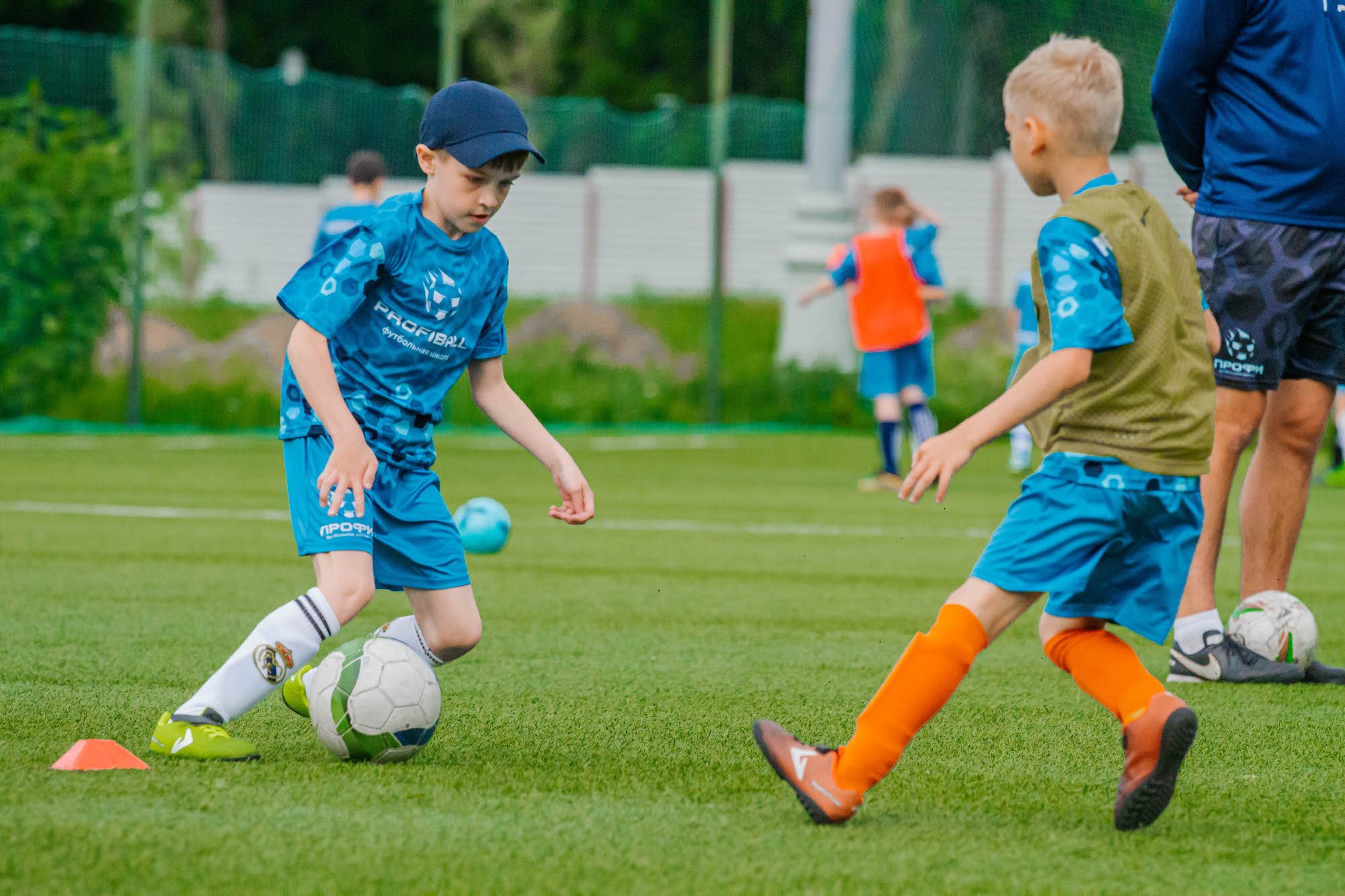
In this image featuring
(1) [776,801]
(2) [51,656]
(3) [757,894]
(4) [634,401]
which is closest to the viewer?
(3) [757,894]

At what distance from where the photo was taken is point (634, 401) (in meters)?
17.9

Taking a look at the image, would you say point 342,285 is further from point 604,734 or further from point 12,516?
point 12,516

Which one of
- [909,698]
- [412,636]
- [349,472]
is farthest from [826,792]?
[412,636]

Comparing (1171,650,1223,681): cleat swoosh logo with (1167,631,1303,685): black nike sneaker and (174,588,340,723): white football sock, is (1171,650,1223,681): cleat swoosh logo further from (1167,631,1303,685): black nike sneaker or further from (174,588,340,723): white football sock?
(174,588,340,723): white football sock

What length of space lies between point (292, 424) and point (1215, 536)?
258 centimetres

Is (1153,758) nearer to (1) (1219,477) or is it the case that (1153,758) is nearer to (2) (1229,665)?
(2) (1229,665)

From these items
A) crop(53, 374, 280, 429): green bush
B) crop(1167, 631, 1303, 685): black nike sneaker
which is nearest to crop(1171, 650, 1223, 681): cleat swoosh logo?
crop(1167, 631, 1303, 685): black nike sneaker

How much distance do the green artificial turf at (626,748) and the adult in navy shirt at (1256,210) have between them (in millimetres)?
653

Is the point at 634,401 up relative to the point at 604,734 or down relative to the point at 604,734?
down

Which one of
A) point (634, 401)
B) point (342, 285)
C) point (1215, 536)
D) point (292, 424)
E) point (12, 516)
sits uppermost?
point (342, 285)

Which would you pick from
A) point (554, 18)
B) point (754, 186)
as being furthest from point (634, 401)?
point (554, 18)

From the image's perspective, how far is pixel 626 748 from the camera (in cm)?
375

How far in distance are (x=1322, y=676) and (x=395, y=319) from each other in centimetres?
271

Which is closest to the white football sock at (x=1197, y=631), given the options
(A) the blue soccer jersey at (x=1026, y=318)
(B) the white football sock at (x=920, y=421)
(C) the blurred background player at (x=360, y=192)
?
(B) the white football sock at (x=920, y=421)
